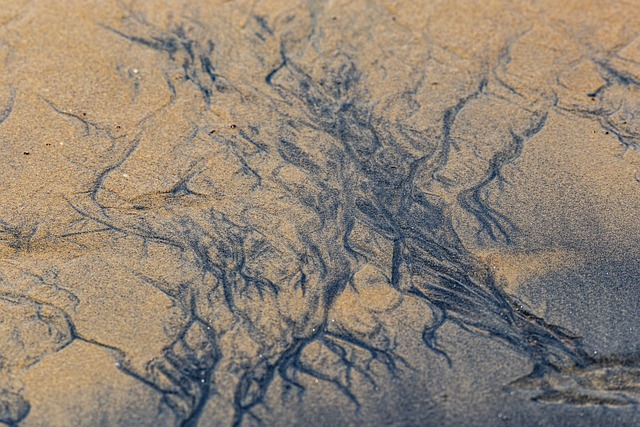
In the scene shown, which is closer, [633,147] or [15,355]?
[15,355]

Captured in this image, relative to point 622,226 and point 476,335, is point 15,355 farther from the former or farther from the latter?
point 622,226

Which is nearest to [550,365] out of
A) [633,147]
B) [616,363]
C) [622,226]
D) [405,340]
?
[616,363]

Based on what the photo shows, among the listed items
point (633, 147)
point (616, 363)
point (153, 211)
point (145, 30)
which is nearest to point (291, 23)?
point (145, 30)

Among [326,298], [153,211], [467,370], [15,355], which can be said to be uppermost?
[467,370]

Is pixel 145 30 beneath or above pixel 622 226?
beneath

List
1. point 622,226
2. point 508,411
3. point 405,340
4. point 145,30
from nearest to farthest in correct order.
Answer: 1. point 508,411
2. point 405,340
3. point 622,226
4. point 145,30

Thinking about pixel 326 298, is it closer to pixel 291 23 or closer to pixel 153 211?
pixel 153 211

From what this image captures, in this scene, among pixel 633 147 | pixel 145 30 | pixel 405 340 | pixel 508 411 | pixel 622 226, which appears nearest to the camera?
pixel 508 411
